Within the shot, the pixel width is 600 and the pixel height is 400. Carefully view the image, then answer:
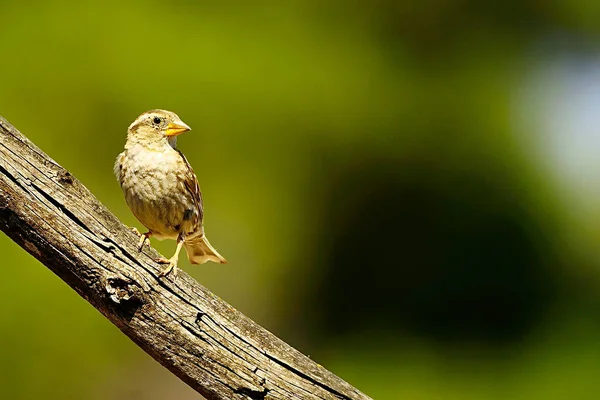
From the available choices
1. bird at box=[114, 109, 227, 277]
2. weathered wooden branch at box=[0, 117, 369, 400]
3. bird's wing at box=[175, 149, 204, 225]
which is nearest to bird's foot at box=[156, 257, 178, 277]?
weathered wooden branch at box=[0, 117, 369, 400]

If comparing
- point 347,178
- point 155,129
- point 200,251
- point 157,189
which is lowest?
point 157,189

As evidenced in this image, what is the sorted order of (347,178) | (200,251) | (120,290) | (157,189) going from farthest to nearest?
(347,178) < (200,251) < (157,189) < (120,290)

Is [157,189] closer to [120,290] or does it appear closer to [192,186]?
[192,186]

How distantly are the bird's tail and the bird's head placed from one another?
551 millimetres

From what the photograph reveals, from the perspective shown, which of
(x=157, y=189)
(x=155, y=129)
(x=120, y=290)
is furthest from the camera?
(x=155, y=129)

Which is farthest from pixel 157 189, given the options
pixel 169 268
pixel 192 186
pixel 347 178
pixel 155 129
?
pixel 347 178

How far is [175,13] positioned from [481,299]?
12.8ft

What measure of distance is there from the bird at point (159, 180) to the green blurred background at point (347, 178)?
2.60 meters

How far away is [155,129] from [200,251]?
0.72 m

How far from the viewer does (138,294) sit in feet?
7.95

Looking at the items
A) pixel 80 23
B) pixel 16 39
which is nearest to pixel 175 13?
pixel 80 23

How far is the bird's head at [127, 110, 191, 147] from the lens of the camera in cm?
341

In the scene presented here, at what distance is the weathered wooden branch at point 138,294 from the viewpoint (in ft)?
7.69

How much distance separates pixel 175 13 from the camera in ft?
23.1
